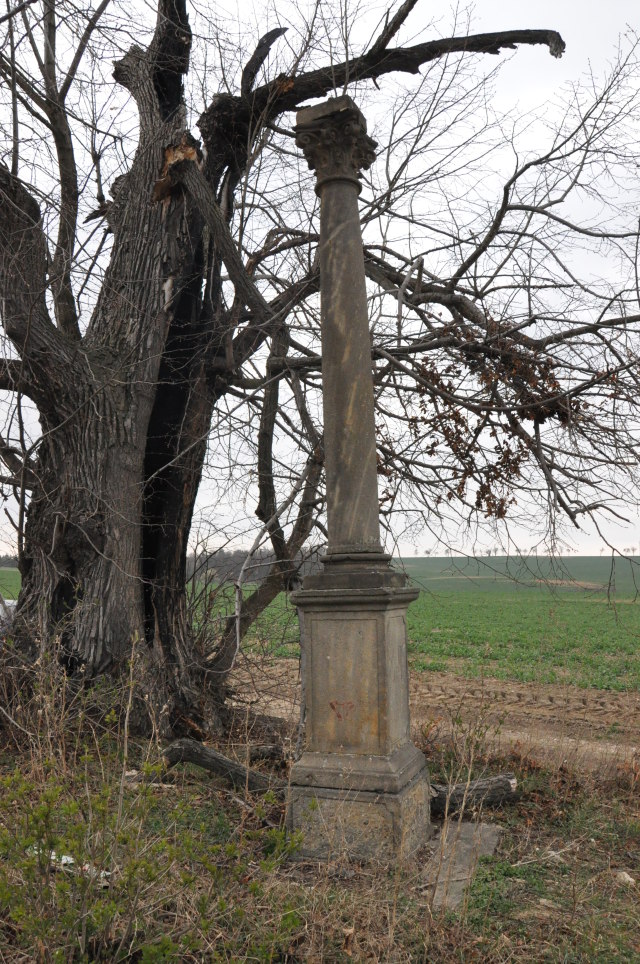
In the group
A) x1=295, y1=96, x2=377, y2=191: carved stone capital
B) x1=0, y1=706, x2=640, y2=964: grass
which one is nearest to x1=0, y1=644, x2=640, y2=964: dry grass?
x1=0, y1=706, x2=640, y2=964: grass

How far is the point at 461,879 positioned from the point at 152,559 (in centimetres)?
421

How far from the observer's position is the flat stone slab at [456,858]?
352cm

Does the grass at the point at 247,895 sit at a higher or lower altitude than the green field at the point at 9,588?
lower

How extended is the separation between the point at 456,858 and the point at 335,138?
4.65 m

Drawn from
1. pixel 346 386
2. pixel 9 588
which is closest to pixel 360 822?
pixel 346 386

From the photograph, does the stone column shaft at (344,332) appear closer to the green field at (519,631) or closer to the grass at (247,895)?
the green field at (519,631)

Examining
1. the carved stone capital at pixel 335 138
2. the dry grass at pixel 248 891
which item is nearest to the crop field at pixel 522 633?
the dry grass at pixel 248 891

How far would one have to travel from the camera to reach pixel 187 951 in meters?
2.62

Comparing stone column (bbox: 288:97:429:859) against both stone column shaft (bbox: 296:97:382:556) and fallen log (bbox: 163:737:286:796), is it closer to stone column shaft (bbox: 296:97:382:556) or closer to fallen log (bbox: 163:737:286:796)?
stone column shaft (bbox: 296:97:382:556)

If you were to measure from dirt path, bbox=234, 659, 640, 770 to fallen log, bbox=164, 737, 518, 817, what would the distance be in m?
1.26

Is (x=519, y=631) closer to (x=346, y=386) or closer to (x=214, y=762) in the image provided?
(x=214, y=762)

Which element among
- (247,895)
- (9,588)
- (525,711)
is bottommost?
(525,711)

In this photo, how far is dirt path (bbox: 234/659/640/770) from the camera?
8.35m

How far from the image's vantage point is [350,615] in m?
4.69
